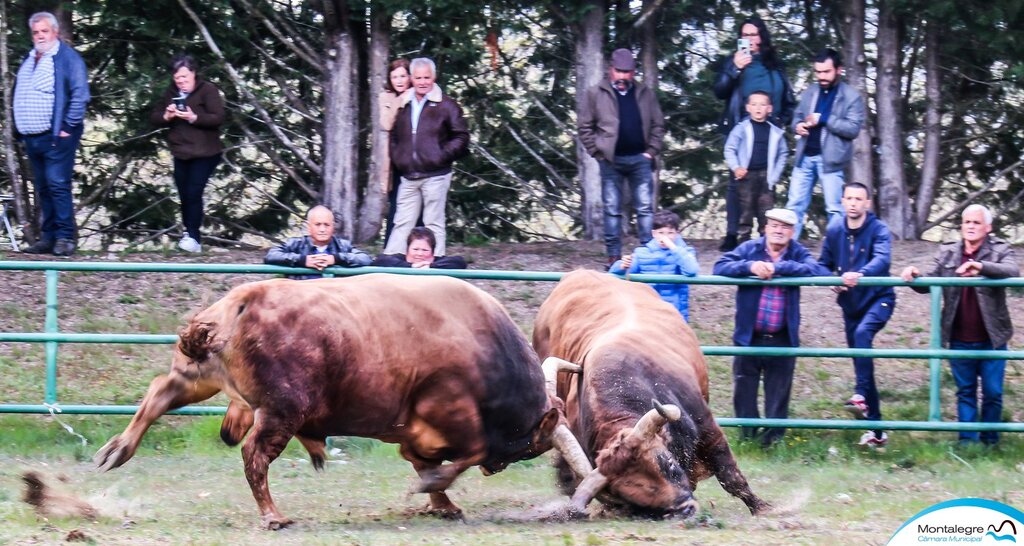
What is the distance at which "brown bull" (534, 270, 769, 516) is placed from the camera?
6891 mm

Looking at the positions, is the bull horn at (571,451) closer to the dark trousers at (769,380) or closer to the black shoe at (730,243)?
the dark trousers at (769,380)

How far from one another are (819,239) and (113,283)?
264 inches

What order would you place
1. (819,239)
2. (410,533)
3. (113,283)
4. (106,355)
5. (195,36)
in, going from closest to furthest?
(410,533) → (106,355) → (113,283) → (195,36) → (819,239)

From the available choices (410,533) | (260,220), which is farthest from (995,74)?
(410,533)

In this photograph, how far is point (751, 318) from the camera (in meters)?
9.75

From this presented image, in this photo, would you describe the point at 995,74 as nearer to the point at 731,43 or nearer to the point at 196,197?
the point at 731,43

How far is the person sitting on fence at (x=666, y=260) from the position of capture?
32.1ft

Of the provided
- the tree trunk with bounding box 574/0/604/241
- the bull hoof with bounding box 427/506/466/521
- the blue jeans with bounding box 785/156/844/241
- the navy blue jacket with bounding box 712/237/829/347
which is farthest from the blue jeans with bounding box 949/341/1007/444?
the tree trunk with bounding box 574/0/604/241

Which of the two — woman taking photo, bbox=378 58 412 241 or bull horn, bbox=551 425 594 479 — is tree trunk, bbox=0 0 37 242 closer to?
woman taking photo, bbox=378 58 412 241

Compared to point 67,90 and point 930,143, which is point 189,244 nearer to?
point 67,90

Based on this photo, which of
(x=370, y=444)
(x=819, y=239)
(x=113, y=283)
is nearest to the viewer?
(x=370, y=444)

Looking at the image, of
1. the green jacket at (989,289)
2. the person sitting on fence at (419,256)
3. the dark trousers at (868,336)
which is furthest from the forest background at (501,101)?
the dark trousers at (868,336)

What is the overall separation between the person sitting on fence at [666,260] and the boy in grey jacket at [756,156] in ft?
8.69

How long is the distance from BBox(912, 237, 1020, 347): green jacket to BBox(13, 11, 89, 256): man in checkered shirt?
6.83 meters
